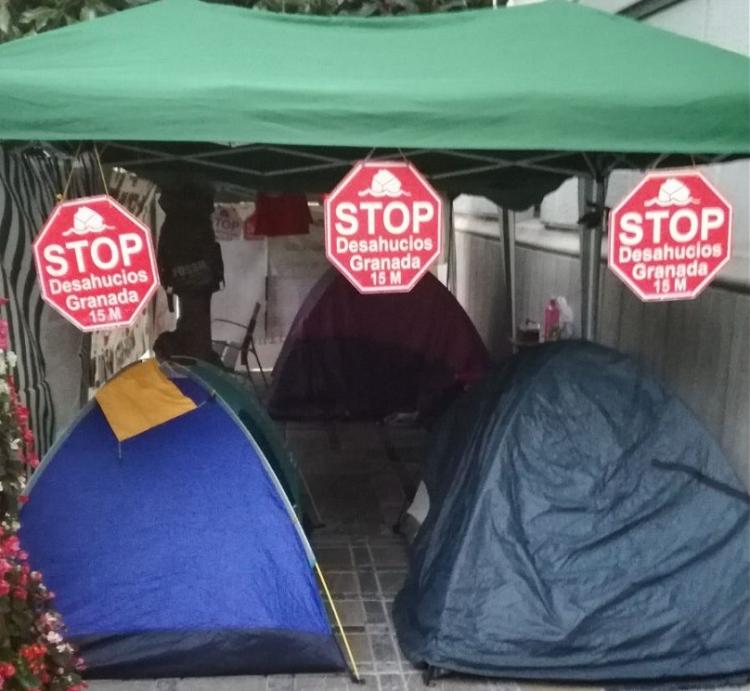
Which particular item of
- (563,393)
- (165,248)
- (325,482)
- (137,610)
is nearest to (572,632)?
(563,393)

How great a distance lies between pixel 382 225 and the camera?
3043 millimetres

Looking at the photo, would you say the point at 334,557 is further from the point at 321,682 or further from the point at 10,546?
the point at 10,546

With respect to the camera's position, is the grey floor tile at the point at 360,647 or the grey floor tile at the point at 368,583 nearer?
the grey floor tile at the point at 360,647

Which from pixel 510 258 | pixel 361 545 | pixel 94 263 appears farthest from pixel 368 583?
pixel 510 258

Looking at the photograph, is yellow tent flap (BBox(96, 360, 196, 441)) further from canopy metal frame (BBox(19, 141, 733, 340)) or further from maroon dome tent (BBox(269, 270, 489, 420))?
maroon dome tent (BBox(269, 270, 489, 420))

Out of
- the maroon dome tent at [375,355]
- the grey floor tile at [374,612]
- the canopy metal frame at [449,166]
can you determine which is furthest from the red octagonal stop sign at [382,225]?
the maroon dome tent at [375,355]

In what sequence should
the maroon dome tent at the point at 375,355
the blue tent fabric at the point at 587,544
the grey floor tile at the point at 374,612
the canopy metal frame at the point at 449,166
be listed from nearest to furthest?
the blue tent fabric at the point at 587,544
the canopy metal frame at the point at 449,166
the grey floor tile at the point at 374,612
the maroon dome tent at the point at 375,355

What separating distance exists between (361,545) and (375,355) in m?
2.59

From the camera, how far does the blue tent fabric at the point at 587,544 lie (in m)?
3.49

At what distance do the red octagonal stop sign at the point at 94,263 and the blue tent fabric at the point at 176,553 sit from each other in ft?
3.20

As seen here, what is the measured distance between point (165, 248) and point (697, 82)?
391cm

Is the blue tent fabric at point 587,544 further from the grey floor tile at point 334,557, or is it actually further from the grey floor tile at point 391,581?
the grey floor tile at point 334,557

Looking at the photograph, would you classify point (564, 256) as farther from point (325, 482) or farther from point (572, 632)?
point (572, 632)

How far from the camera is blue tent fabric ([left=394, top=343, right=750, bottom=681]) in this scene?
11.4ft
